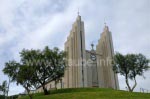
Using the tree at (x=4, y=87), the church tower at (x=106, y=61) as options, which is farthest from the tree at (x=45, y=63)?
the church tower at (x=106, y=61)

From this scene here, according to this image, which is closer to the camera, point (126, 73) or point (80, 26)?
point (126, 73)

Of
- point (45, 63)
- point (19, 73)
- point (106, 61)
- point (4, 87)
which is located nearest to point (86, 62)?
point (106, 61)

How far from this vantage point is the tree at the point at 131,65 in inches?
2511

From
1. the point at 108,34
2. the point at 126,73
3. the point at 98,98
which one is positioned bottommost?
the point at 98,98

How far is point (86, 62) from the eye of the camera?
329ft

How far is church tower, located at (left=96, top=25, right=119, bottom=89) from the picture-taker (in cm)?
10454

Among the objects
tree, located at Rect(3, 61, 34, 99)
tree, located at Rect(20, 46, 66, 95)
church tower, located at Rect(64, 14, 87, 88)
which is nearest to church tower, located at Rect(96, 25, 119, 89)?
church tower, located at Rect(64, 14, 87, 88)

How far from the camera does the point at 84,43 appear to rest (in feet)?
332

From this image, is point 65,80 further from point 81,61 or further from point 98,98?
point 98,98

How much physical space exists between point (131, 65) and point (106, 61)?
47.3 meters

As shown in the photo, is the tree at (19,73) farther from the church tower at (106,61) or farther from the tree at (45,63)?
the church tower at (106,61)

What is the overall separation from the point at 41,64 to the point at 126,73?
24.8 meters

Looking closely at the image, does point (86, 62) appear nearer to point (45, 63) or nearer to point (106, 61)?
point (106, 61)

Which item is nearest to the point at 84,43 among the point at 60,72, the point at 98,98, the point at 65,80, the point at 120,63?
the point at 65,80
